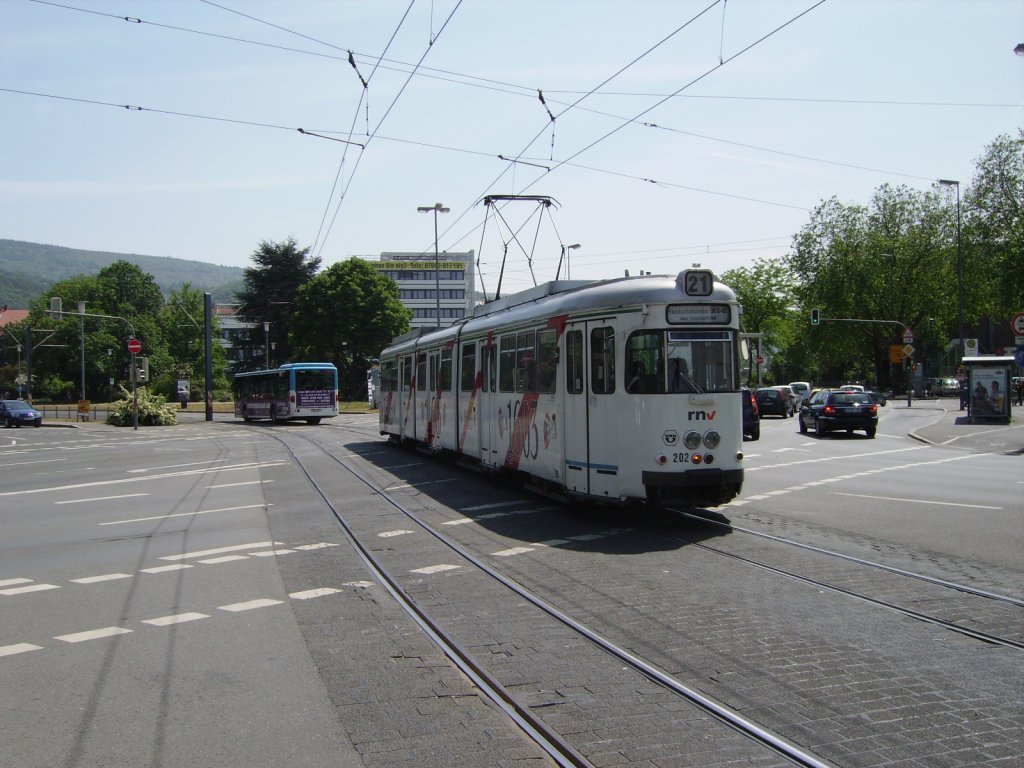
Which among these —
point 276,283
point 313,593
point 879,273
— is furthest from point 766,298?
point 313,593

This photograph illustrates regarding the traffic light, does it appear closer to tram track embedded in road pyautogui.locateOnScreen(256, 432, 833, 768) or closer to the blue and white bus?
the blue and white bus

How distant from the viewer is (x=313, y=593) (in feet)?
26.9

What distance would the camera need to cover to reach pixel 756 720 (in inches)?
190

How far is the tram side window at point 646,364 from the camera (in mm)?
11180

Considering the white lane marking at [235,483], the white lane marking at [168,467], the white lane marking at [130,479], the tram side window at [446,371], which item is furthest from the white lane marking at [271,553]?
the white lane marking at [168,467]

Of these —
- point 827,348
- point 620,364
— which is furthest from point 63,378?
point 620,364

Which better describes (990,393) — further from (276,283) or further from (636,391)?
Answer: (276,283)

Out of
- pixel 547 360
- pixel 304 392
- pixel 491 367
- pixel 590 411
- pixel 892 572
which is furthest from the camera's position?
pixel 304 392

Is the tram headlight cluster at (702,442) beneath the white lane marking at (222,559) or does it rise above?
above

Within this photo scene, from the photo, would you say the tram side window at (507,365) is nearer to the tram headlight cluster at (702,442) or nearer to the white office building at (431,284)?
A: the tram headlight cluster at (702,442)

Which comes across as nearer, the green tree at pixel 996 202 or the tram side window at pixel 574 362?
the tram side window at pixel 574 362

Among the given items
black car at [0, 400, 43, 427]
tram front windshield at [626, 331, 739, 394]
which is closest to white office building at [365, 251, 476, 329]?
black car at [0, 400, 43, 427]

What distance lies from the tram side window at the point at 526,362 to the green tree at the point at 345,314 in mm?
59698

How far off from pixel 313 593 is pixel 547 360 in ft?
19.2
